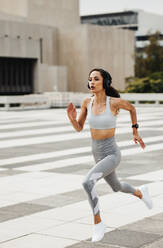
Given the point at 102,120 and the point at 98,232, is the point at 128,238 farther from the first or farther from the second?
the point at 102,120

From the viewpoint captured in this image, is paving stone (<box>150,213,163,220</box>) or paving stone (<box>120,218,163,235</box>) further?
paving stone (<box>150,213,163,220</box>)

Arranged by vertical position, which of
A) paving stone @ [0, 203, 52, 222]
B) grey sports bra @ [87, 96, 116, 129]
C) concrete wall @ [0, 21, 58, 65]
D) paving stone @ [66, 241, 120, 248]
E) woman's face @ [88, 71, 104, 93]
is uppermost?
concrete wall @ [0, 21, 58, 65]

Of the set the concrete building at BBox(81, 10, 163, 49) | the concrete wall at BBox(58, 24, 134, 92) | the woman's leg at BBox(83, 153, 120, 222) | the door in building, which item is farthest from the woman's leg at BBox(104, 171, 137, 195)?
the concrete building at BBox(81, 10, 163, 49)

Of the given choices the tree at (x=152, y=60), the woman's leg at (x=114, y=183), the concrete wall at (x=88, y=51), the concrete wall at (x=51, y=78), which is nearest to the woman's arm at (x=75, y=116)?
the woman's leg at (x=114, y=183)

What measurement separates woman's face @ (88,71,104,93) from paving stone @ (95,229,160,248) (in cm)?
146

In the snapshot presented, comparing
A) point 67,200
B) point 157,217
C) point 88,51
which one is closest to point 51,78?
point 88,51

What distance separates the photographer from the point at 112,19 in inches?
4943

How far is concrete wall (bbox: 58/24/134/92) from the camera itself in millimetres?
64438

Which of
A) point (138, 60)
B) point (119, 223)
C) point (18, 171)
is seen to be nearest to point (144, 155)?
point (18, 171)

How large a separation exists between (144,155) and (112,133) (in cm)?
694

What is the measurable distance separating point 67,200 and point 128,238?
81.3 inches

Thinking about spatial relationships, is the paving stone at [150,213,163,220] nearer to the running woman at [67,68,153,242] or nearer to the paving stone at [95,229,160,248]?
the paving stone at [95,229,160,248]

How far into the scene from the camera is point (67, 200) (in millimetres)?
7652

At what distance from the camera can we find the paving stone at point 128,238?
5516mm
